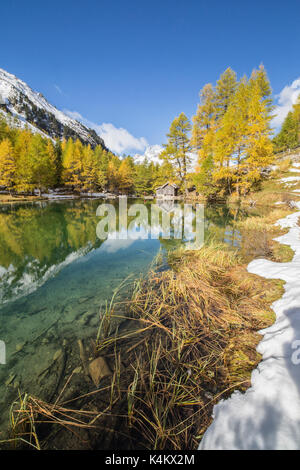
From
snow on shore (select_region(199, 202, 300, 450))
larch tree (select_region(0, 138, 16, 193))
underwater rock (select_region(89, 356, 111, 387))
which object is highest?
larch tree (select_region(0, 138, 16, 193))

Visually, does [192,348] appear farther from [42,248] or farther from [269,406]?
[42,248]

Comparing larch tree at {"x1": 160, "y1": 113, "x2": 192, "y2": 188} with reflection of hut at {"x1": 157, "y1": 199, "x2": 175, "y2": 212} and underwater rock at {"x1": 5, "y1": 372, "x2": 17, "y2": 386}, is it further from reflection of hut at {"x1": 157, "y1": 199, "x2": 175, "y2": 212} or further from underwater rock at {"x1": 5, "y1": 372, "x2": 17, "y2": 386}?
underwater rock at {"x1": 5, "y1": 372, "x2": 17, "y2": 386}

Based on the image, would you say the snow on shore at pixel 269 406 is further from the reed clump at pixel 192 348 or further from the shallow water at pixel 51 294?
the shallow water at pixel 51 294

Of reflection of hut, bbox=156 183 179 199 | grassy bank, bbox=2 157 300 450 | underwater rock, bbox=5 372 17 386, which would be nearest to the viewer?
grassy bank, bbox=2 157 300 450

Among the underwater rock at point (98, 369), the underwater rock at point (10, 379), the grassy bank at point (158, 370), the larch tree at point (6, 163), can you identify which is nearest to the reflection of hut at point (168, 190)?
the larch tree at point (6, 163)

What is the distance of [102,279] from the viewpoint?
5.41 m

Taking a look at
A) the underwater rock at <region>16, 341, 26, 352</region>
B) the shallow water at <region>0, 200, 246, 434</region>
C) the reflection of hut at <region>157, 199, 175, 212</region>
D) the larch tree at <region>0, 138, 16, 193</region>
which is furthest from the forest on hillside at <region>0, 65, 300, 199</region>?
the underwater rock at <region>16, 341, 26, 352</region>

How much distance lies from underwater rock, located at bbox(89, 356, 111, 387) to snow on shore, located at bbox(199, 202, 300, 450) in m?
1.48

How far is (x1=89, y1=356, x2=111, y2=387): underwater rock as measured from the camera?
242cm

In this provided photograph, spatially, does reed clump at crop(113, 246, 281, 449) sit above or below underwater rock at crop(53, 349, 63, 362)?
above

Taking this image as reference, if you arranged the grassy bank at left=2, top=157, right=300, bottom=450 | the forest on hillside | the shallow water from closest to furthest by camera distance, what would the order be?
the grassy bank at left=2, top=157, right=300, bottom=450
the shallow water
the forest on hillside

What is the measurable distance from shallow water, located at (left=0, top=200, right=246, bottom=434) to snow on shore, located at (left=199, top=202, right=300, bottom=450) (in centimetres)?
211

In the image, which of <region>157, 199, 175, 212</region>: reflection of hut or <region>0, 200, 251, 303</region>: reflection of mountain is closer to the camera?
<region>0, 200, 251, 303</region>: reflection of mountain
